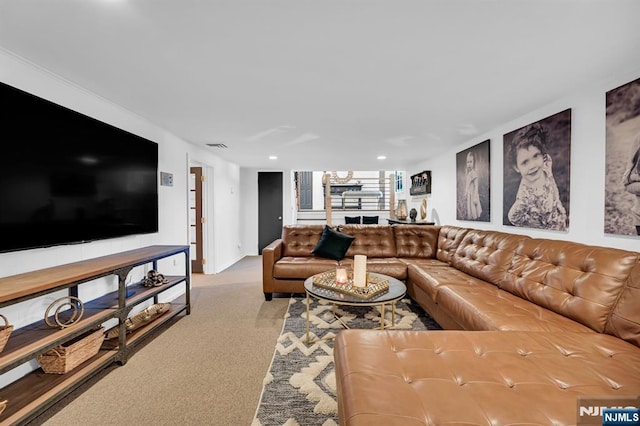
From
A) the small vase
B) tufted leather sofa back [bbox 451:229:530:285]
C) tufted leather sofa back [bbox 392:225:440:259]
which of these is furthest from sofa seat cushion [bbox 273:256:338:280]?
the small vase

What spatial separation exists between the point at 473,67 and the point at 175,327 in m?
3.40

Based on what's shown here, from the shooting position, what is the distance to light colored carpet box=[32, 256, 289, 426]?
149cm

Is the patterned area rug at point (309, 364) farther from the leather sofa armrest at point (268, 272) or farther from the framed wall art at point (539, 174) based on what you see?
the framed wall art at point (539, 174)

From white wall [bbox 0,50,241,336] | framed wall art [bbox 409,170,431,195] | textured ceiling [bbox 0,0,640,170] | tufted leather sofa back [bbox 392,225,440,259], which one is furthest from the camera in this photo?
framed wall art [bbox 409,170,431,195]

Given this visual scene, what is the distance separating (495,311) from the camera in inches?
70.6

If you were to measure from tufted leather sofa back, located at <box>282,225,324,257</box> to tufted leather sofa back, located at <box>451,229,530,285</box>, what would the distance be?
6.19 ft

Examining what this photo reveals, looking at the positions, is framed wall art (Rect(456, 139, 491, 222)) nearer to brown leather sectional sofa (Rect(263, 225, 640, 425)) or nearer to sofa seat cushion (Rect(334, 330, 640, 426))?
brown leather sectional sofa (Rect(263, 225, 640, 425))

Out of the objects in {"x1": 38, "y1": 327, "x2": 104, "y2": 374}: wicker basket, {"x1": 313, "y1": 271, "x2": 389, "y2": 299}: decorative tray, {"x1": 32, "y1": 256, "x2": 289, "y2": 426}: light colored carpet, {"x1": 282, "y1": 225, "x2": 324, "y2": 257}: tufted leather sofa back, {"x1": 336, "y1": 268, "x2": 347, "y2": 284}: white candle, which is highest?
{"x1": 282, "y1": 225, "x2": 324, "y2": 257}: tufted leather sofa back

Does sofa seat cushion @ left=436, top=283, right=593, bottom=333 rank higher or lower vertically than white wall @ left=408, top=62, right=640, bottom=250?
lower

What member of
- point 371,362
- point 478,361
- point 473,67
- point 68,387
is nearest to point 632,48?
point 473,67

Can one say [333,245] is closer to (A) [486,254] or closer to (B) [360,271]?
(B) [360,271]

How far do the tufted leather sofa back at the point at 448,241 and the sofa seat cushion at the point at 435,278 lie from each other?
29 centimetres

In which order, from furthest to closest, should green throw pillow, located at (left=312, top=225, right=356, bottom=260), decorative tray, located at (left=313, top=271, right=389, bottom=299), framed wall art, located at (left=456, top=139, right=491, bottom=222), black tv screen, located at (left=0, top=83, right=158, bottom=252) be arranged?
1. green throw pillow, located at (left=312, top=225, right=356, bottom=260)
2. framed wall art, located at (left=456, top=139, right=491, bottom=222)
3. decorative tray, located at (left=313, top=271, right=389, bottom=299)
4. black tv screen, located at (left=0, top=83, right=158, bottom=252)

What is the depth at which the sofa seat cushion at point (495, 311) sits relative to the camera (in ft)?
5.31
